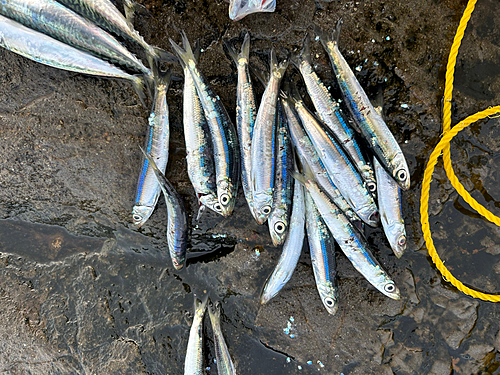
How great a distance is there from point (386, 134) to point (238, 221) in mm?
1993

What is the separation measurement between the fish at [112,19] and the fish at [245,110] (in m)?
0.87

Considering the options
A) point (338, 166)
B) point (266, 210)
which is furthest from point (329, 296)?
point (338, 166)

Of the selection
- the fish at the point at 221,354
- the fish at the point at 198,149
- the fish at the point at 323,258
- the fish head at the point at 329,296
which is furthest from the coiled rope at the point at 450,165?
the fish at the point at 221,354

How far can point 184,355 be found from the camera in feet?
12.3

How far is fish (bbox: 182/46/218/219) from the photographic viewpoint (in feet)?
11.0

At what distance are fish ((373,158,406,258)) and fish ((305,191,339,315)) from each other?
2.13 feet

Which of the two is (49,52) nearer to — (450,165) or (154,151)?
(154,151)

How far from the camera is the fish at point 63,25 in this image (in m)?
3.21

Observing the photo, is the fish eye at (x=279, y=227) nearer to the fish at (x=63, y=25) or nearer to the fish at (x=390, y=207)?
the fish at (x=390, y=207)

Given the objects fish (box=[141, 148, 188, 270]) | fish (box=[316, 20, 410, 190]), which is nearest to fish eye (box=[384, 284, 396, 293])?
fish (box=[316, 20, 410, 190])

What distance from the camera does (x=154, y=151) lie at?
135 inches

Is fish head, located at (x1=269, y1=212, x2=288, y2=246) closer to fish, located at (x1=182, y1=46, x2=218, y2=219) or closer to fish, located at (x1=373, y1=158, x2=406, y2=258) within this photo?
fish, located at (x1=182, y1=46, x2=218, y2=219)

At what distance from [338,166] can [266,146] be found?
823mm

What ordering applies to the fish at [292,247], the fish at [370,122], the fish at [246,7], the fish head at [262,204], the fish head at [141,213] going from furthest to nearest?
the fish head at [141,213]
the fish at [292,247]
the fish head at [262,204]
the fish at [370,122]
the fish at [246,7]
